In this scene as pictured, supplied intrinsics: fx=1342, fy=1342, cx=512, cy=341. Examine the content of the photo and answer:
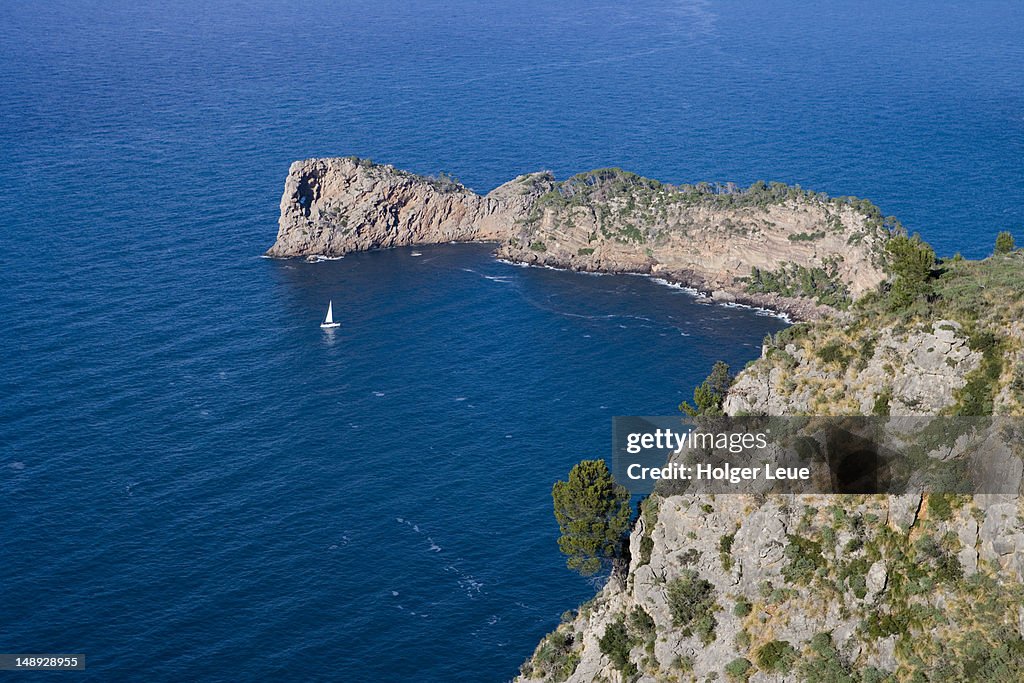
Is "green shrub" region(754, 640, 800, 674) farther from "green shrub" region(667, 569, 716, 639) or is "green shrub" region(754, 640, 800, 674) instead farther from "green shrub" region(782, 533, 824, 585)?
"green shrub" region(782, 533, 824, 585)

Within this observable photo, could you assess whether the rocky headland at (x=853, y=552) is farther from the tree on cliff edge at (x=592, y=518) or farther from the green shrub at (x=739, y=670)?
the tree on cliff edge at (x=592, y=518)

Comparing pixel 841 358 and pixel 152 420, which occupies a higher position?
pixel 841 358

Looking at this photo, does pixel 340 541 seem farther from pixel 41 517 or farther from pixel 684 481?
pixel 684 481

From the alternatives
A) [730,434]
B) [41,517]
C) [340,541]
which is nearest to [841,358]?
[730,434]

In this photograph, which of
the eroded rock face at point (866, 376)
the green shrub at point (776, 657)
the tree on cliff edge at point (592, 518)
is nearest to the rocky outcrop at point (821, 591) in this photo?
the green shrub at point (776, 657)

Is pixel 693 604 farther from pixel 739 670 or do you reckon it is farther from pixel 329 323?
pixel 329 323

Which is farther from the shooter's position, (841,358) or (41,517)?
(41,517)

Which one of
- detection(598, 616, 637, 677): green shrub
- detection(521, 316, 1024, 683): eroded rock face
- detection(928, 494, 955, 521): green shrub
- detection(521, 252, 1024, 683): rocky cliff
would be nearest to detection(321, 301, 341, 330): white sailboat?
detection(521, 252, 1024, 683): rocky cliff
